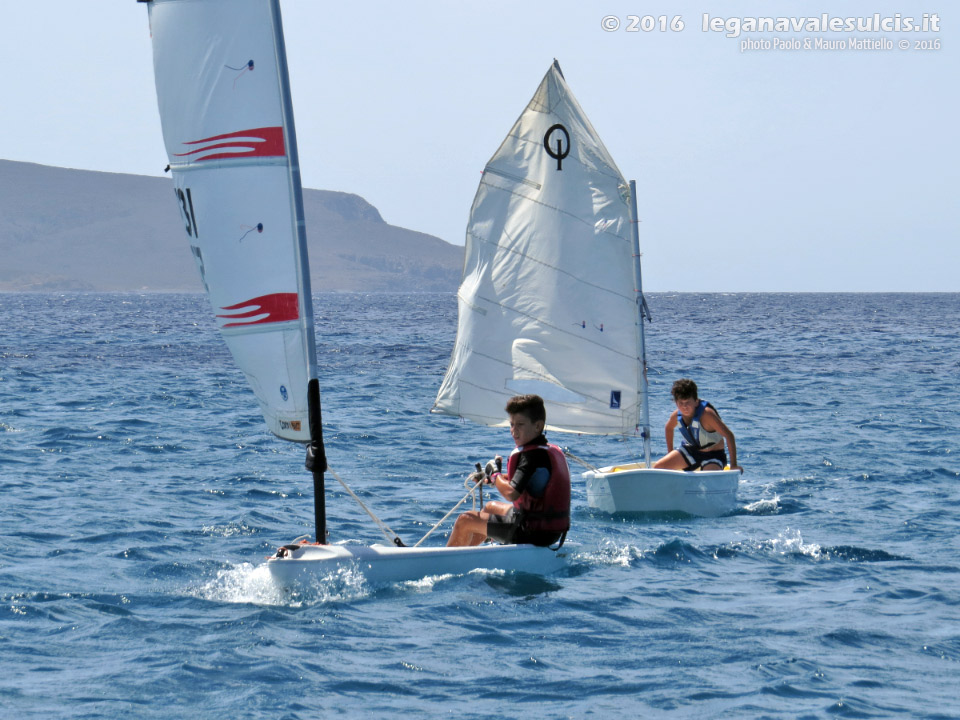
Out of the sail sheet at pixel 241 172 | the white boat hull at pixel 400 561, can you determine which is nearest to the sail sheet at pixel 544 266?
the white boat hull at pixel 400 561

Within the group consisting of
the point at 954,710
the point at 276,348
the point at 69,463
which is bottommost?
the point at 954,710

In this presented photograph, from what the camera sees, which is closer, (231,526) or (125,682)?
(125,682)

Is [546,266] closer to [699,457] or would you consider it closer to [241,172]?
[699,457]

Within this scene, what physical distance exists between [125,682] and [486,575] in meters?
3.62

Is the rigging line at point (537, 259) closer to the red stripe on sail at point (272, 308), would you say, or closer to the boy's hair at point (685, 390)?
the boy's hair at point (685, 390)

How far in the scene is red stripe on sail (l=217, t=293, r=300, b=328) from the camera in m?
9.47

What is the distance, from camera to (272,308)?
9.48 m

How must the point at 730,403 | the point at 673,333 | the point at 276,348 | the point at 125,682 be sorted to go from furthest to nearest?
the point at 673,333
the point at 730,403
the point at 276,348
the point at 125,682

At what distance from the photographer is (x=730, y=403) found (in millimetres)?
28109

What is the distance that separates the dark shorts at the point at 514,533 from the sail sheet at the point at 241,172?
222cm

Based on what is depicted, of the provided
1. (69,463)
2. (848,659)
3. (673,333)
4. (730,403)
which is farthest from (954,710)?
(673,333)

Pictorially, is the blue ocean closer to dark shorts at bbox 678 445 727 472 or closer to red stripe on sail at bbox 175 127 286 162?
dark shorts at bbox 678 445 727 472

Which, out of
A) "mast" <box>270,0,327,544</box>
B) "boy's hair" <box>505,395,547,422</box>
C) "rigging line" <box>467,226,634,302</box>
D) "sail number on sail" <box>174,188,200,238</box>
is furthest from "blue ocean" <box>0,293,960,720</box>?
"sail number on sail" <box>174,188,200,238</box>

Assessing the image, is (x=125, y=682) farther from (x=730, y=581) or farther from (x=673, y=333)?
(x=673, y=333)
